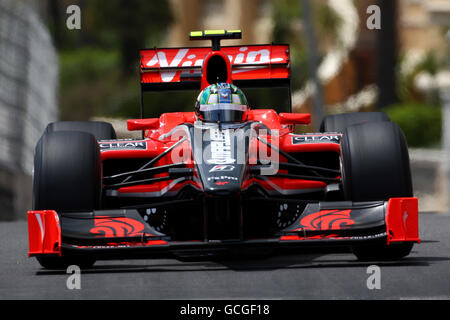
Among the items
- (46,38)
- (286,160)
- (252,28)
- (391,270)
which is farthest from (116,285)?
(252,28)

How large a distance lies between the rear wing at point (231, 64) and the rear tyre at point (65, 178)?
359 cm

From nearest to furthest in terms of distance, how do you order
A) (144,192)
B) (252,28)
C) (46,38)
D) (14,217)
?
(144,192) < (14,217) < (46,38) < (252,28)

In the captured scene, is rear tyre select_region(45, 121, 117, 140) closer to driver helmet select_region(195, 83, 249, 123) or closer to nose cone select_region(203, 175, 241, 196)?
driver helmet select_region(195, 83, 249, 123)

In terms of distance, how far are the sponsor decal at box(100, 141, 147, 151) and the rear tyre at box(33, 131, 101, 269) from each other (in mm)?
829

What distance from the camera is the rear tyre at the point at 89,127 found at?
13008 mm

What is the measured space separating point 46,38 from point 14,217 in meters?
10.9

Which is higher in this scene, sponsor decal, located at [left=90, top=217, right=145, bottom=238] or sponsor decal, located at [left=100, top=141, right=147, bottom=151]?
sponsor decal, located at [left=100, top=141, right=147, bottom=151]

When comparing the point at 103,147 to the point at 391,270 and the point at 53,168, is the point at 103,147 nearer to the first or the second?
the point at 53,168

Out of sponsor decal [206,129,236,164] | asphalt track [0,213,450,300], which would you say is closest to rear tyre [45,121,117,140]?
asphalt track [0,213,450,300]

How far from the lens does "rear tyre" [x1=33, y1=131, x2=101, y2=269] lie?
34.2 feet

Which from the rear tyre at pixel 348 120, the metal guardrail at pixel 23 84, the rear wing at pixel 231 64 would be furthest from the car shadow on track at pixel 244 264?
the metal guardrail at pixel 23 84

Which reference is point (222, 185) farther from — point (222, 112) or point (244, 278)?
point (222, 112)

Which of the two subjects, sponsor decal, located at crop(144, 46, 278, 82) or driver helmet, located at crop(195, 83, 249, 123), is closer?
driver helmet, located at crop(195, 83, 249, 123)
